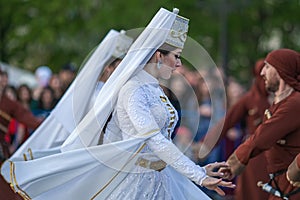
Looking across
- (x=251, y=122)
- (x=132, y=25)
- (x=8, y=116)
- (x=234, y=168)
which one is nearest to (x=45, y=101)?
(x=8, y=116)

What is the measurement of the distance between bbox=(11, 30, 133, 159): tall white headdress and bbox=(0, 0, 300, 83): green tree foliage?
326 inches

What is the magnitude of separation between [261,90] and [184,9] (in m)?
9.36

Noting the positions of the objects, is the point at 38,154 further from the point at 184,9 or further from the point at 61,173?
the point at 184,9

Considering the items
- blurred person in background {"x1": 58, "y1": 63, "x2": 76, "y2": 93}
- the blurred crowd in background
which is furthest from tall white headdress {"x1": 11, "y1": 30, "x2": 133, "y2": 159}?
blurred person in background {"x1": 58, "y1": 63, "x2": 76, "y2": 93}

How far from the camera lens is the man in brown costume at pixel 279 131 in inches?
275

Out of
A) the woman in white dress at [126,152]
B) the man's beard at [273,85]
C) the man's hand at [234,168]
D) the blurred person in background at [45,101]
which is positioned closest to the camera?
the woman in white dress at [126,152]

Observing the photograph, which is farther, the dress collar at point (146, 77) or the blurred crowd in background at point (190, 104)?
the blurred crowd in background at point (190, 104)

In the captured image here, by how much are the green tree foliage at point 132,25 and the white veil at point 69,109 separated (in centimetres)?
831

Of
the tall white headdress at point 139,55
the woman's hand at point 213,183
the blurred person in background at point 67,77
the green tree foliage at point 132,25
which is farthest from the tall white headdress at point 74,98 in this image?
the green tree foliage at point 132,25

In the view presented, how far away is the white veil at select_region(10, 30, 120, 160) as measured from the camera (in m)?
8.75

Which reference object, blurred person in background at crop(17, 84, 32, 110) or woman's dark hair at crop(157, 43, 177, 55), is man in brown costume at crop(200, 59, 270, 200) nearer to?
woman's dark hair at crop(157, 43, 177, 55)

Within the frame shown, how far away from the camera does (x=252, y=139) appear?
715 cm

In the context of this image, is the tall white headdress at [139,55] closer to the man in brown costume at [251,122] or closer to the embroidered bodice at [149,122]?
the embroidered bodice at [149,122]

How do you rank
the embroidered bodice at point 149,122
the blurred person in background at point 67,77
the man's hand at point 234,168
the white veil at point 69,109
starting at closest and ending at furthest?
the embroidered bodice at point 149,122 → the man's hand at point 234,168 → the white veil at point 69,109 → the blurred person in background at point 67,77
